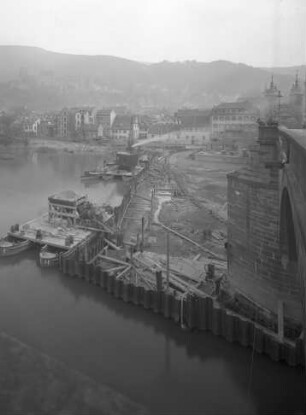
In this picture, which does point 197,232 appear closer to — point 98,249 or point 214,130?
point 98,249

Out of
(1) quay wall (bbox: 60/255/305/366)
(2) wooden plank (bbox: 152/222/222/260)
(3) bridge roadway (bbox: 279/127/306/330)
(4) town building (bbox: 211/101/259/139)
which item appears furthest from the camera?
(4) town building (bbox: 211/101/259/139)

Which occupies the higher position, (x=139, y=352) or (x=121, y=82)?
(x=121, y=82)

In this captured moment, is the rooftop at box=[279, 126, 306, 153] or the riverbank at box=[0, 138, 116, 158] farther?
the riverbank at box=[0, 138, 116, 158]

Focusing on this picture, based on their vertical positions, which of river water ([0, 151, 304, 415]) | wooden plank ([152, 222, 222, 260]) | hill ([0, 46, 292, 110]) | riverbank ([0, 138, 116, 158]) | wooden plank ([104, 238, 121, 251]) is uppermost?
hill ([0, 46, 292, 110])

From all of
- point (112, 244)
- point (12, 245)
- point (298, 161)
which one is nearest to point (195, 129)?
point (112, 244)

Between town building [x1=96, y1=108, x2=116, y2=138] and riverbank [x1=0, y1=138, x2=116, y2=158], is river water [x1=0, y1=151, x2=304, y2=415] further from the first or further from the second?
town building [x1=96, y1=108, x2=116, y2=138]

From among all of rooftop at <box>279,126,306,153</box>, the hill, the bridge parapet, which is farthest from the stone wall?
the hill

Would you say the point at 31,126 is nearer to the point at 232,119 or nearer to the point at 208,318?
the point at 232,119
